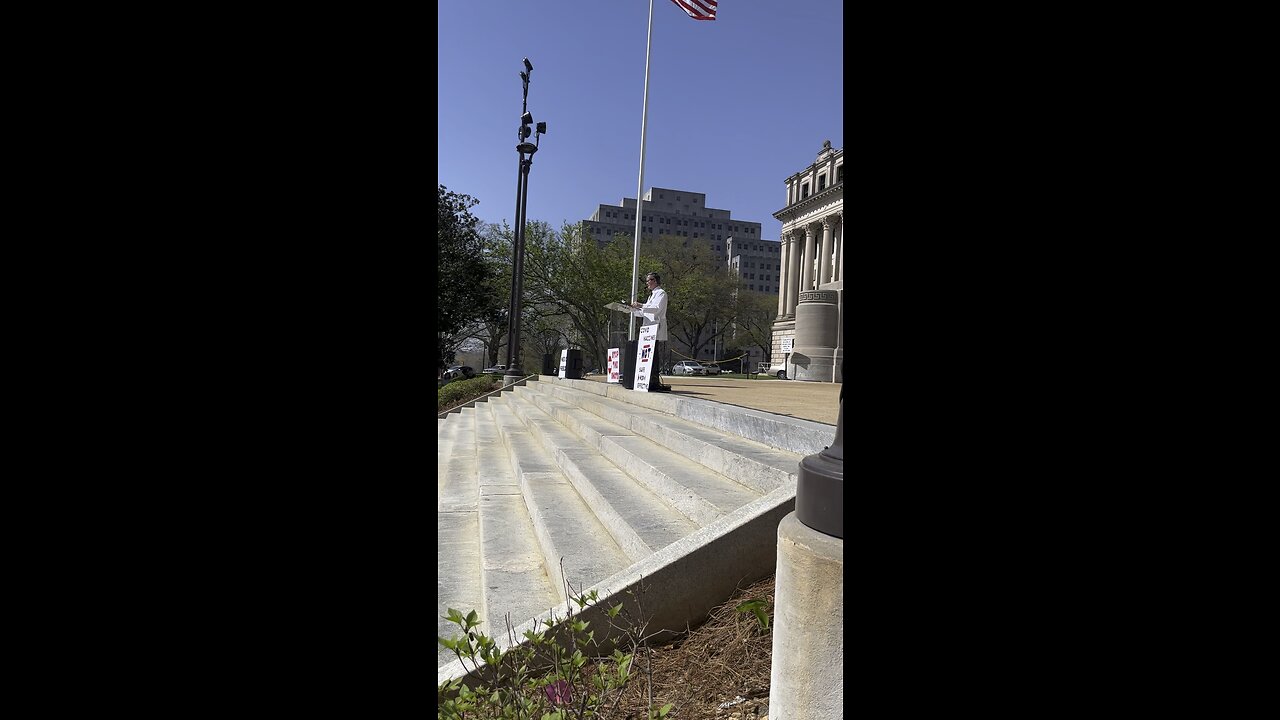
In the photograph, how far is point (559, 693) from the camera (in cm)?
217

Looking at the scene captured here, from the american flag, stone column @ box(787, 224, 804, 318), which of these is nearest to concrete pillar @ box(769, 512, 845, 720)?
the american flag

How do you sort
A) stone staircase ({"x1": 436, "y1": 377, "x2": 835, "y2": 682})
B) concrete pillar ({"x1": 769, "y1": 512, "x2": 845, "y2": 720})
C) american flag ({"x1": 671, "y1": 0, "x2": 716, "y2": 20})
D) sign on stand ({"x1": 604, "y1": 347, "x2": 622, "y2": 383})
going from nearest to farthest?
1. concrete pillar ({"x1": 769, "y1": 512, "x2": 845, "y2": 720})
2. stone staircase ({"x1": 436, "y1": 377, "x2": 835, "y2": 682})
3. sign on stand ({"x1": 604, "y1": 347, "x2": 622, "y2": 383})
4. american flag ({"x1": 671, "y1": 0, "x2": 716, "y2": 20})

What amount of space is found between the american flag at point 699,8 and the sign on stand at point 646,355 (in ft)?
30.1

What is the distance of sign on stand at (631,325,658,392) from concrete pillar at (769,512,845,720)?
25.1 ft

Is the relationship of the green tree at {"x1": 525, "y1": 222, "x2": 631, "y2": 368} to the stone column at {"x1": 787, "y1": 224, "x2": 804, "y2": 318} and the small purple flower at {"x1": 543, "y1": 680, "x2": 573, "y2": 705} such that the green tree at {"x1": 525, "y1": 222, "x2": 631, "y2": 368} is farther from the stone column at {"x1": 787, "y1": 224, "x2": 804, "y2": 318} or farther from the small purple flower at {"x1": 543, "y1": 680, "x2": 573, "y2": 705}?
the small purple flower at {"x1": 543, "y1": 680, "x2": 573, "y2": 705}

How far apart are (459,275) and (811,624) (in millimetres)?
27399

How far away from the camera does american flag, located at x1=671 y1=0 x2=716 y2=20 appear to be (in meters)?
15.5

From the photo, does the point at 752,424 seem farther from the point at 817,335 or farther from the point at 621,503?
the point at 817,335

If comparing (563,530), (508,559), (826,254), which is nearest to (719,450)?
(563,530)
